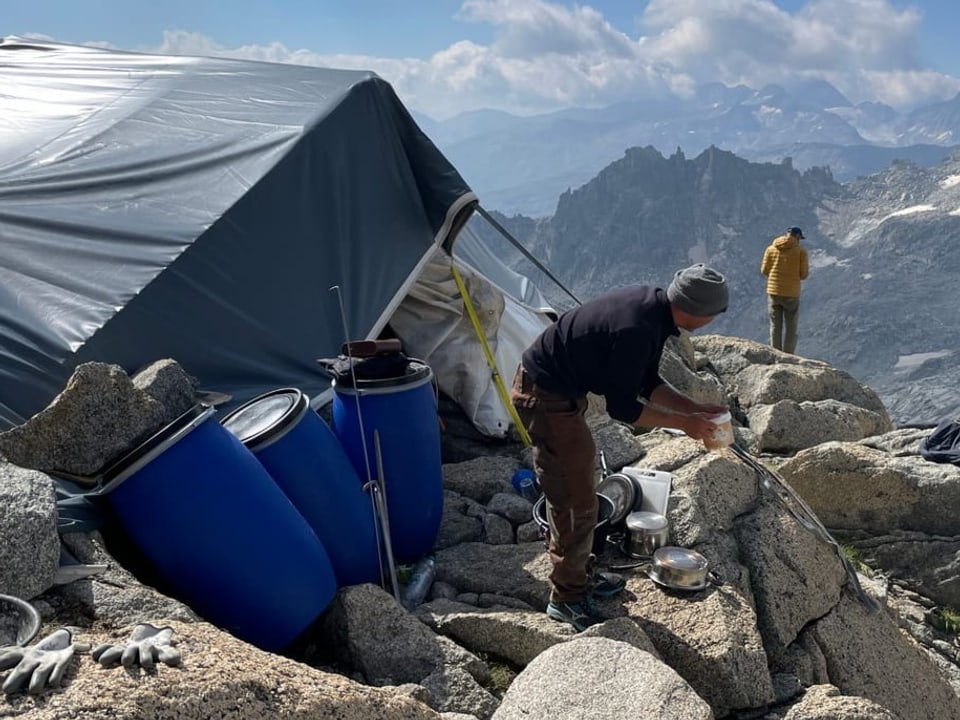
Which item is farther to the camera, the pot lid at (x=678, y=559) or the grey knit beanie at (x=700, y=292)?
the pot lid at (x=678, y=559)

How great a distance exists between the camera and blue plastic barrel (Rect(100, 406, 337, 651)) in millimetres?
4352

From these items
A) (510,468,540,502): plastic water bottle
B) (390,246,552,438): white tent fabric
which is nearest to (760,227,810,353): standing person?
(390,246,552,438): white tent fabric

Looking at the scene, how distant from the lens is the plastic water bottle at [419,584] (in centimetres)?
541

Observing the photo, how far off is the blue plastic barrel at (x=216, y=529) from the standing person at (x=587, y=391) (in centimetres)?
158

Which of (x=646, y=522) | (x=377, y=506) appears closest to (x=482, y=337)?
(x=377, y=506)

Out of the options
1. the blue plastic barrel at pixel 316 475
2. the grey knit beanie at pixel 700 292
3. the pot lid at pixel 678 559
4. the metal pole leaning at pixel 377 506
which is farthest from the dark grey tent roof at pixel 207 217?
the grey knit beanie at pixel 700 292

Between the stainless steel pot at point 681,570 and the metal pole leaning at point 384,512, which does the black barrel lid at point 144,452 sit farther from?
the stainless steel pot at point 681,570

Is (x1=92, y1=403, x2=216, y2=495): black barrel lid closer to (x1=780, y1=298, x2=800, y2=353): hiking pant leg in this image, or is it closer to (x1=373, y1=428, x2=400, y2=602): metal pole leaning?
(x1=373, y1=428, x2=400, y2=602): metal pole leaning

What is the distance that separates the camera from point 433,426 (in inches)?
230

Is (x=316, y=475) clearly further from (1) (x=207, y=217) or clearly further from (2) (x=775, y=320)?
(2) (x=775, y=320)

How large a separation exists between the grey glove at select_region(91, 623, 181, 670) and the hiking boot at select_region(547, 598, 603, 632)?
2.75m

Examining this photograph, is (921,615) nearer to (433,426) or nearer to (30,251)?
(433,426)

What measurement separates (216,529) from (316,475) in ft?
2.72

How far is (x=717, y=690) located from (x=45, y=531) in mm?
3625
